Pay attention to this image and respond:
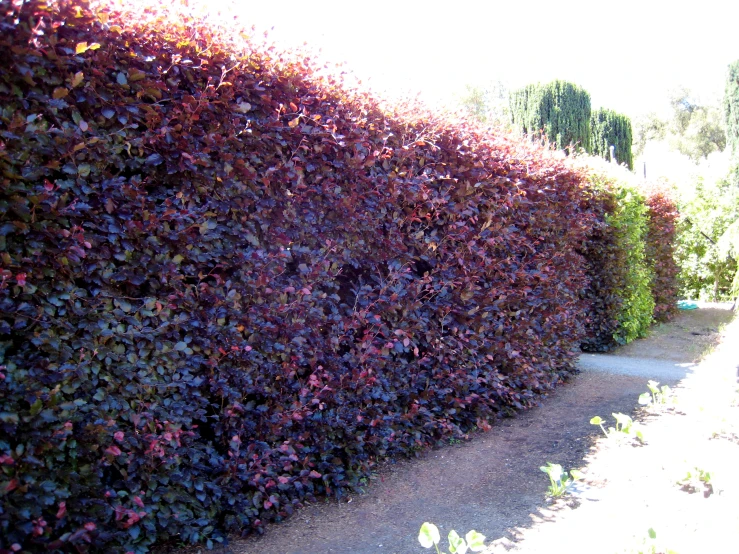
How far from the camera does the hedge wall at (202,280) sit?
7.97ft

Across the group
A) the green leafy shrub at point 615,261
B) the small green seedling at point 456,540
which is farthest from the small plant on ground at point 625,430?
the green leafy shrub at point 615,261

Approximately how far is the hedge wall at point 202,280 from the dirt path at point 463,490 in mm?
177

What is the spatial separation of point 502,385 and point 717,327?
8898 mm

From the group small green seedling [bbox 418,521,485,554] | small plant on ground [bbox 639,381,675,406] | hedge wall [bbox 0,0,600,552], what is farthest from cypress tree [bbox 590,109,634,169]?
small green seedling [bbox 418,521,485,554]

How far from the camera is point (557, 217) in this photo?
6340 mm

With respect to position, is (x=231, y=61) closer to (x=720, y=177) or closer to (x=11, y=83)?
(x=11, y=83)

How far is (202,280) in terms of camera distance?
3230 millimetres

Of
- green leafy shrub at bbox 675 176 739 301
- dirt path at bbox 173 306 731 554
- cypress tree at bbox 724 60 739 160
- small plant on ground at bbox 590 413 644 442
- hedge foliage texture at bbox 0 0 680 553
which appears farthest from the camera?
green leafy shrub at bbox 675 176 739 301

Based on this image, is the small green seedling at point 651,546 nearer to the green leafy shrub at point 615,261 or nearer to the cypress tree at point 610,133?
the green leafy shrub at point 615,261

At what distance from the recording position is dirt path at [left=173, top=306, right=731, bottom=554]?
10.8ft

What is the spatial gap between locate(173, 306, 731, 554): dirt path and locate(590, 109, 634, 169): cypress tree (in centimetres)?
1802

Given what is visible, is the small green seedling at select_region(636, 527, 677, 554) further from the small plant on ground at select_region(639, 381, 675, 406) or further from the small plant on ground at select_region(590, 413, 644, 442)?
the small plant on ground at select_region(639, 381, 675, 406)

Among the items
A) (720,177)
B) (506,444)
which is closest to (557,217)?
(506,444)

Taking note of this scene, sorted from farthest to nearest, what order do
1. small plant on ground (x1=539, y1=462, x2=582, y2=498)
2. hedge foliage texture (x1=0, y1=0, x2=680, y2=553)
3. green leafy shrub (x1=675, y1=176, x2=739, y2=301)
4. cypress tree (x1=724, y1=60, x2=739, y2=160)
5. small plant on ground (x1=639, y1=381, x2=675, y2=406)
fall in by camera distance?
green leafy shrub (x1=675, y1=176, x2=739, y2=301) < cypress tree (x1=724, y1=60, x2=739, y2=160) < small plant on ground (x1=639, y1=381, x2=675, y2=406) < small plant on ground (x1=539, y1=462, x2=582, y2=498) < hedge foliage texture (x1=0, y1=0, x2=680, y2=553)
